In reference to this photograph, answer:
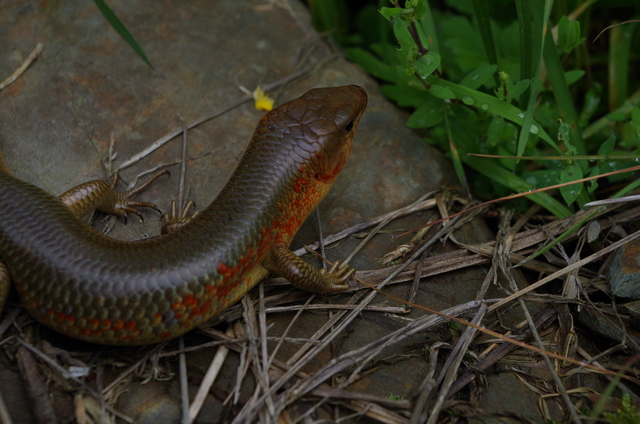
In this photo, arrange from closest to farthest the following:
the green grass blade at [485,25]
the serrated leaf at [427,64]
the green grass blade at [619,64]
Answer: the serrated leaf at [427,64], the green grass blade at [485,25], the green grass blade at [619,64]

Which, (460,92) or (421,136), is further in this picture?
(421,136)

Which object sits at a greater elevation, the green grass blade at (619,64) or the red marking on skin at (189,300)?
the red marking on skin at (189,300)

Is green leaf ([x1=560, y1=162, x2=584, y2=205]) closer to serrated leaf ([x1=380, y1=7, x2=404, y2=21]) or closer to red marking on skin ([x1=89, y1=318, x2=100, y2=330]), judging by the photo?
serrated leaf ([x1=380, y1=7, x2=404, y2=21])

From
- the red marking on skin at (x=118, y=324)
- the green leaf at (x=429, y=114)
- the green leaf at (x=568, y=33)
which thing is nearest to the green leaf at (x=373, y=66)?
the green leaf at (x=429, y=114)

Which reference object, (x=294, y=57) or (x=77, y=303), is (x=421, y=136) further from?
(x=77, y=303)

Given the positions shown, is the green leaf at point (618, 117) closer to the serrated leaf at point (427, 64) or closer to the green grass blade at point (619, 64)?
the green grass blade at point (619, 64)

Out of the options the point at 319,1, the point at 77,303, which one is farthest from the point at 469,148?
the point at 77,303
